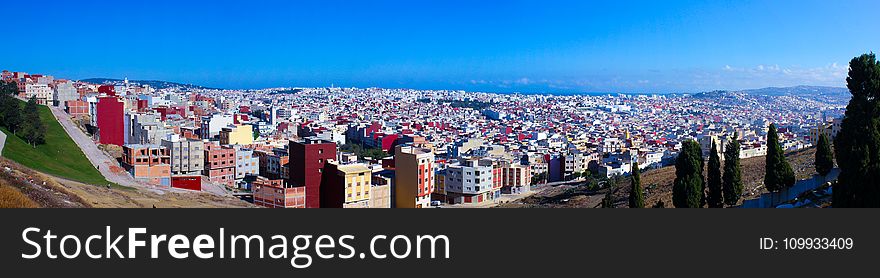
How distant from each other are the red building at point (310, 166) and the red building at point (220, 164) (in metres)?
4.81

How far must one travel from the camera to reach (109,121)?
19.1 m

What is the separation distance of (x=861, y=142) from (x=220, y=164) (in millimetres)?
14058

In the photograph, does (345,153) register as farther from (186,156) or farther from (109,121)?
(109,121)

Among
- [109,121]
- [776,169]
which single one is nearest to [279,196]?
[776,169]

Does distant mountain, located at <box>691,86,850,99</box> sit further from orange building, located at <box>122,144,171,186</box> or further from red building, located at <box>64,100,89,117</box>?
red building, located at <box>64,100,89,117</box>

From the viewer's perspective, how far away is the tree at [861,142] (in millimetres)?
4598

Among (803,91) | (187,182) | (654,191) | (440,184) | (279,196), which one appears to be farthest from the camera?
(803,91)

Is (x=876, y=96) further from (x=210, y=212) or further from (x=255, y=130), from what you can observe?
(x=255, y=130)

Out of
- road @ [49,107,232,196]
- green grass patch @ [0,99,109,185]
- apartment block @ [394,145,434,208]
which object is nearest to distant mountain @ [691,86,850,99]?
apartment block @ [394,145,434,208]

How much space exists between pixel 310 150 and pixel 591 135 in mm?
21605

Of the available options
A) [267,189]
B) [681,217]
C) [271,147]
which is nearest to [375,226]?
[681,217]

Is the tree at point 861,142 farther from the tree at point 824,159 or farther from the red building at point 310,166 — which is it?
the red building at point 310,166

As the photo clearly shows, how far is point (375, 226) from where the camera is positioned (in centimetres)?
315

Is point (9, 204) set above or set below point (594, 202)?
above
